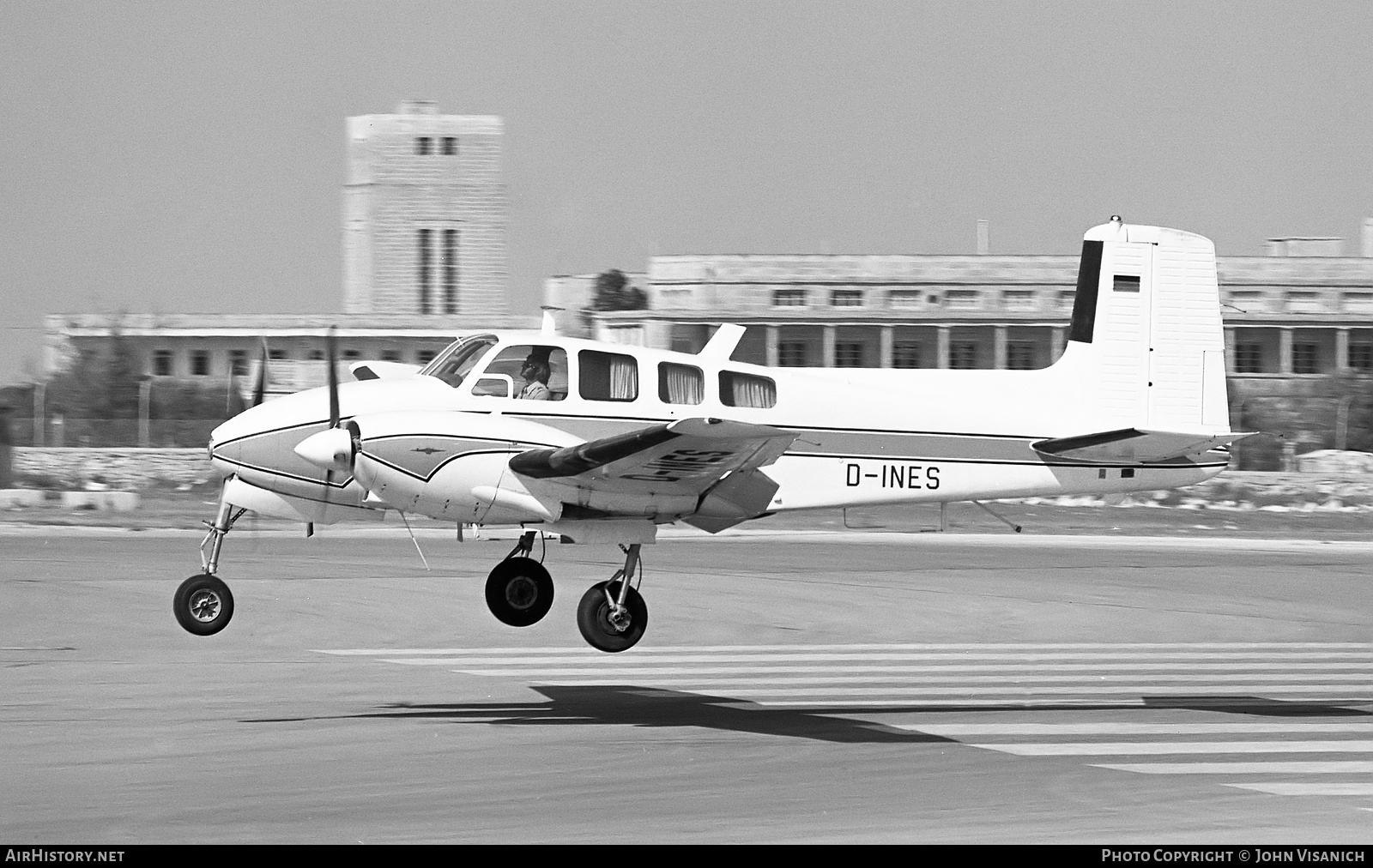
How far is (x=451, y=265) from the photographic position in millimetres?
152875

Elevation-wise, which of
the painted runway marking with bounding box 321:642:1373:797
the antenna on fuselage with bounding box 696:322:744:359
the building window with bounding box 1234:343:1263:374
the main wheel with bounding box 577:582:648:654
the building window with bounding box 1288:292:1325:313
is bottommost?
the painted runway marking with bounding box 321:642:1373:797

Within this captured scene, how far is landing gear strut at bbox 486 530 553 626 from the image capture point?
17172 millimetres

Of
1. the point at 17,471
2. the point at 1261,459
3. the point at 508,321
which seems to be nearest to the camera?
the point at 17,471

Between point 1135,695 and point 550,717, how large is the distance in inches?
277

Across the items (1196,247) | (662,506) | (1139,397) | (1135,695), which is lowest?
(1135,695)

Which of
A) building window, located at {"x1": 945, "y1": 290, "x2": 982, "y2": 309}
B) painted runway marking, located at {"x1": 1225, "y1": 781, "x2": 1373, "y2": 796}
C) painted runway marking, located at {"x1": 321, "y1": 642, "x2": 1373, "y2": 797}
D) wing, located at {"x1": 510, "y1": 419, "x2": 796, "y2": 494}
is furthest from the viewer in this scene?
building window, located at {"x1": 945, "y1": 290, "x2": 982, "y2": 309}

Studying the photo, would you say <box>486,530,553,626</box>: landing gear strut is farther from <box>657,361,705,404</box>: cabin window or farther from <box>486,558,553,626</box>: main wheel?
<box>657,361,705,404</box>: cabin window

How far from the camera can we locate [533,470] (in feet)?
Result: 51.0

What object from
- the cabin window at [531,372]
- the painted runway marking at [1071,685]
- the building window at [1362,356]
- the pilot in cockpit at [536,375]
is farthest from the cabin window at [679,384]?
the building window at [1362,356]

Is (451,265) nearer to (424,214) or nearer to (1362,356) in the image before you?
(424,214)

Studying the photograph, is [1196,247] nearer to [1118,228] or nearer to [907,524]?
[1118,228]

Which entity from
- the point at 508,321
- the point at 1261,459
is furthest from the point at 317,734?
the point at 508,321

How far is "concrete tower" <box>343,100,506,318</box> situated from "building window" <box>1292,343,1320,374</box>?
75341 millimetres

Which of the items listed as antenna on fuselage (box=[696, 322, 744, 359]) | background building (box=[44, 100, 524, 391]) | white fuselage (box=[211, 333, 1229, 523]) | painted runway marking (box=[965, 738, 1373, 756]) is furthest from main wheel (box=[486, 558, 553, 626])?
background building (box=[44, 100, 524, 391])
